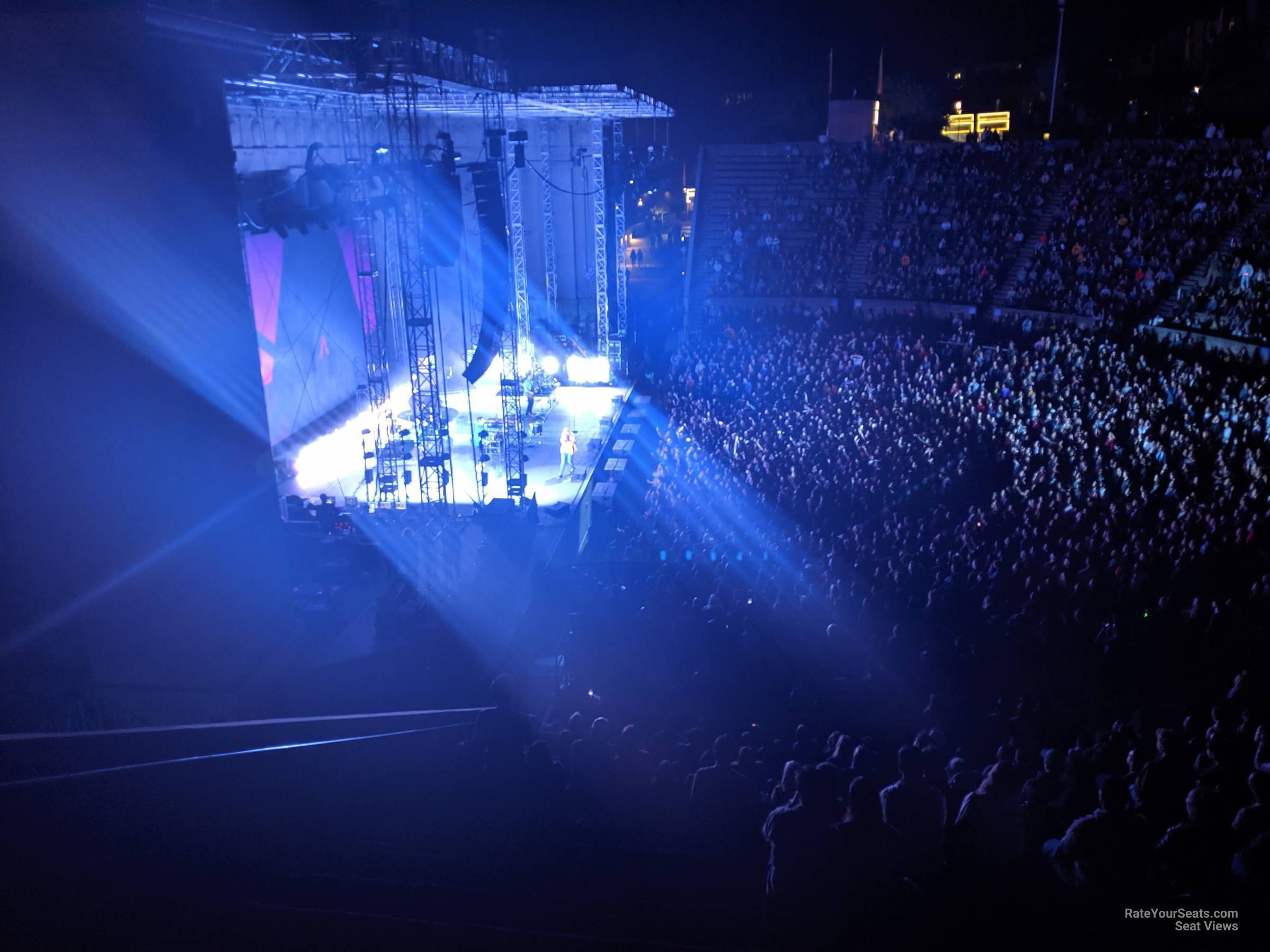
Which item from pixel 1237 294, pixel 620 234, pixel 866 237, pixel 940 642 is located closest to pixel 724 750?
pixel 940 642

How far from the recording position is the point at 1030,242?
1850 cm

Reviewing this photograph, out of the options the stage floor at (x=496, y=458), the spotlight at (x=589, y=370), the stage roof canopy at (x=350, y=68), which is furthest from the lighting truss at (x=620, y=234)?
the stage roof canopy at (x=350, y=68)

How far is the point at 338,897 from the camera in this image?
2.24 metres

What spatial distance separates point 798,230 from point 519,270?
740 centimetres

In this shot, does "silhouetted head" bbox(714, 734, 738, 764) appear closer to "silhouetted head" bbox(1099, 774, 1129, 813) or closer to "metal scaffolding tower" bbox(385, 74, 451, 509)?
"silhouetted head" bbox(1099, 774, 1129, 813)

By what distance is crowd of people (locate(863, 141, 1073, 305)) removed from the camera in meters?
18.5

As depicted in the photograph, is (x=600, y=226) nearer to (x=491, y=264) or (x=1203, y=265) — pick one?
(x=491, y=264)

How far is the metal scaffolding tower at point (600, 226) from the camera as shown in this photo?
18953 millimetres

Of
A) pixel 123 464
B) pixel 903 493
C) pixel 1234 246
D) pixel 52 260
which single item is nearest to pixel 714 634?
pixel 903 493

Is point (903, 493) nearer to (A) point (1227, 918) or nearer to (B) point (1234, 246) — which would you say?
(A) point (1227, 918)

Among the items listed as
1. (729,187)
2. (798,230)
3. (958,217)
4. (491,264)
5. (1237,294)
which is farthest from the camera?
(729,187)

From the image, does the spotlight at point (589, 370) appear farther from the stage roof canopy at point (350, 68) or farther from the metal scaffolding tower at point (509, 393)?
the stage roof canopy at point (350, 68)

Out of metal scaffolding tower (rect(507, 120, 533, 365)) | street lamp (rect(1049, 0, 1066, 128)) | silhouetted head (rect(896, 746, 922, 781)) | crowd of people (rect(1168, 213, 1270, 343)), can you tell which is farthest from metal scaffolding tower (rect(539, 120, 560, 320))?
silhouetted head (rect(896, 746, 922, 781))

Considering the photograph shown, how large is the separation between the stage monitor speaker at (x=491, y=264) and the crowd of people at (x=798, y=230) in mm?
6760
